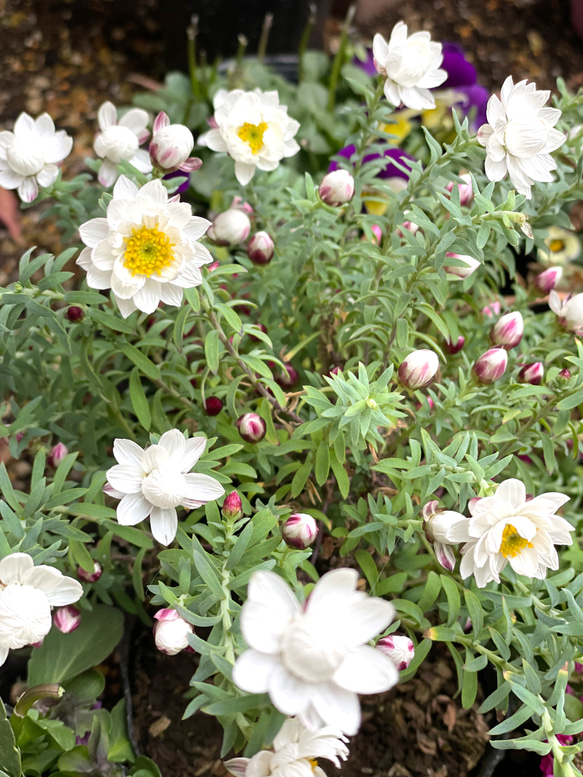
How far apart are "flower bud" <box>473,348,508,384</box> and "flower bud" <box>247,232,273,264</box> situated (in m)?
0.28

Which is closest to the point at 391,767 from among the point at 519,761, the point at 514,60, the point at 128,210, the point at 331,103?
the point at 519,761

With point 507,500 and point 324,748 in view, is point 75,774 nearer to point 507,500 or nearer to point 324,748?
point 324,748

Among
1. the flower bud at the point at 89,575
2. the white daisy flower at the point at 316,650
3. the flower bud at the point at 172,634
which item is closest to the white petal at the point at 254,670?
the white daisy flower at the point at 316,650

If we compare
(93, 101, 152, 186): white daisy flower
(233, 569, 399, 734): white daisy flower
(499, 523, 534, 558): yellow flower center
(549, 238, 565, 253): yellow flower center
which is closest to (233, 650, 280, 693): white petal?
(233, 569, 399, 734): white daisy flower

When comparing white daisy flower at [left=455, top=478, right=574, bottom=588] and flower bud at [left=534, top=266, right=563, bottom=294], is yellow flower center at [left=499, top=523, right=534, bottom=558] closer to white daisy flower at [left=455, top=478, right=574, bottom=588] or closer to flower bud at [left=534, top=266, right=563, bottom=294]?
white daisy flower at [left=455, top=478, right=574, bottom=588]

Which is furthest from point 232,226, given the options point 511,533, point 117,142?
point 511,533

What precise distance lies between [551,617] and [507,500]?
0.60ft

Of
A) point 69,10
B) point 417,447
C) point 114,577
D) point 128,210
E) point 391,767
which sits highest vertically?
point 128,210

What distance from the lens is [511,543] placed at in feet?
2.06

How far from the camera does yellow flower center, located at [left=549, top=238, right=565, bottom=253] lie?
5.06 ft

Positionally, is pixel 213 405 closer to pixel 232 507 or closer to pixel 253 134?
pixel 232 507

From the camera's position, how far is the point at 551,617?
705 mm

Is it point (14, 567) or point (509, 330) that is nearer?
point (14, 567)

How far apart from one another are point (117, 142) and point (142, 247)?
23cm
